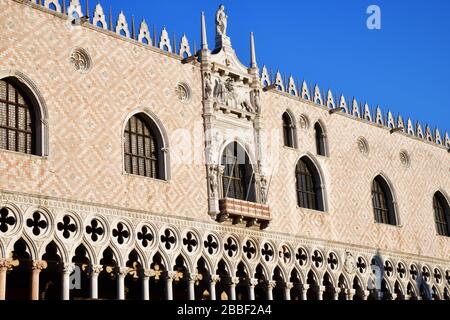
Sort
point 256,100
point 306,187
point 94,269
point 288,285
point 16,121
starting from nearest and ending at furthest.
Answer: point 16,121
point 94,269
point 288,285
point 256,100
point 306,187

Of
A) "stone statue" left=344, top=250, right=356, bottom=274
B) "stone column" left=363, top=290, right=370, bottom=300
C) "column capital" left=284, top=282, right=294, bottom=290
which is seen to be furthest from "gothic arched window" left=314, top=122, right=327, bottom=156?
"column capital" left=284, top=282, right=294, bottom=290

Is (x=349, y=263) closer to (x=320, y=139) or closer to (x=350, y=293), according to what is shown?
(x=350, y=293)

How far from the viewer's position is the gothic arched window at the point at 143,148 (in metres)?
18.5

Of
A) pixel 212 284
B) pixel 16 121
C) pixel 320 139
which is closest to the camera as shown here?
pixel 16 121

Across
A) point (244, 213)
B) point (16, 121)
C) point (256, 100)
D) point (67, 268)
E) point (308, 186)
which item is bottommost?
point (67, 268)

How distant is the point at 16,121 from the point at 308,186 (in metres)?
9.36

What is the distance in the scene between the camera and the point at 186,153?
1941 centimetres

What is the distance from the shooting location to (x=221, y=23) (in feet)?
71.4

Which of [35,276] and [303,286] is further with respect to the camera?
[303,286]

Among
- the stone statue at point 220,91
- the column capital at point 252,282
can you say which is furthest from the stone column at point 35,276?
the stone statue at point 220,91

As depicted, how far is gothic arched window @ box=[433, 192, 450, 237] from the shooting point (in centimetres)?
2731

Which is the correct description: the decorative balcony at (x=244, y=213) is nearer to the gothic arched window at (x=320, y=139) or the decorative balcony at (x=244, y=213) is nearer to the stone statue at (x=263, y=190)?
the stone statue at (x=263, y=190)

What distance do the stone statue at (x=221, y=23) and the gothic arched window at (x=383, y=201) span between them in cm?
719

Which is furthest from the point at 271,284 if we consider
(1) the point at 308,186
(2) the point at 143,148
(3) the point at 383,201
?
(3) the point at 383,201
